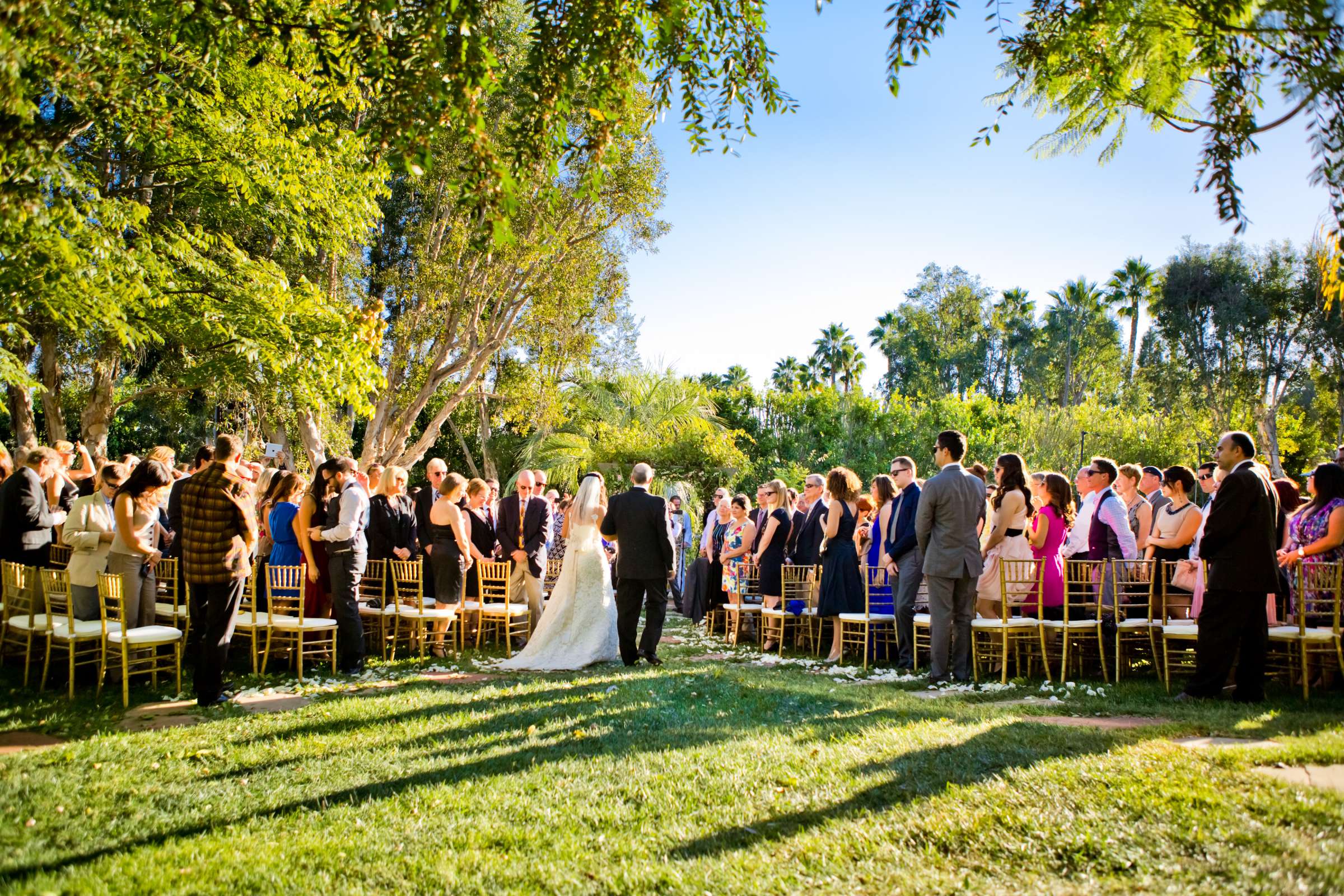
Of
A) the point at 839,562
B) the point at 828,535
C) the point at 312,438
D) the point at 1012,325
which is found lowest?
the point at 839,562

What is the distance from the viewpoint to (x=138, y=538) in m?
8.02

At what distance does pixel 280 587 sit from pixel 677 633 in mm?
7111

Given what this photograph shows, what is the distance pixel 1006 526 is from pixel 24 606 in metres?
9.48

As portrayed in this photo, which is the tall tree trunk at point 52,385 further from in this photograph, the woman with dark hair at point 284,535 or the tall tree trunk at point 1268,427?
the tall tree trunk at point 1268,427

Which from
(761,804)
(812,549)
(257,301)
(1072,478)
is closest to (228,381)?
(257,301)

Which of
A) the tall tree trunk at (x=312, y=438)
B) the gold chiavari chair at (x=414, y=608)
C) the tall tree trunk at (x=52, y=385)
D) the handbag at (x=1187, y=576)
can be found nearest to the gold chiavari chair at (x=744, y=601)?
the gold chiavari chair at (x=414, y=608)

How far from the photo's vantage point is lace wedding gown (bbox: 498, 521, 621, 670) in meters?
10.1

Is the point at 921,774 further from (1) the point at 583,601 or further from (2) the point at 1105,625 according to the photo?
(1) the point at 583,601

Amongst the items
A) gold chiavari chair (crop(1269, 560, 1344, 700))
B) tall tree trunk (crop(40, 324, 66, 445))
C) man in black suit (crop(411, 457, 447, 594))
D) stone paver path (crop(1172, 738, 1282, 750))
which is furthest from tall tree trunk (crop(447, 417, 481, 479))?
stone paver path (crop(1172, 738, 1282, 750))

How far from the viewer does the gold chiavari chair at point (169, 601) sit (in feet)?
28.5

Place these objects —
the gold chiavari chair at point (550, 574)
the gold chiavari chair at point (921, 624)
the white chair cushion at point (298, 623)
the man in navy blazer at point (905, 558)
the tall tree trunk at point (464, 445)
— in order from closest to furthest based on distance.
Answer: the white chair cushion at point (298, 623), the gold chiavari chair at point (921, 624), the man in navy blazer at point (905, 558), the gold chiavari chair at point (550, 574), the tall tree trunk at point (464, 445)

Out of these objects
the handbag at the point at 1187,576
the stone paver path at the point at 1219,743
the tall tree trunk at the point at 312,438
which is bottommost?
the stone paver path at the point at 1219,743

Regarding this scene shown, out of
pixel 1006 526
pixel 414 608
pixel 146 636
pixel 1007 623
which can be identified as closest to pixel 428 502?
pixel 414 608

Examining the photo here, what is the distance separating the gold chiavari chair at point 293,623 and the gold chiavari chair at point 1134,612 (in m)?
7.77
